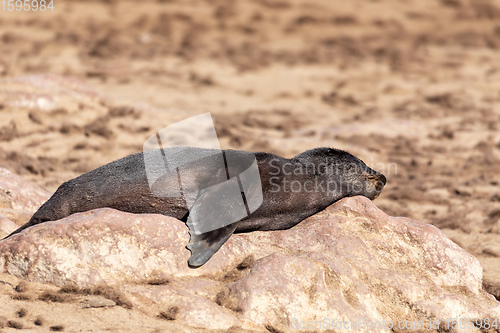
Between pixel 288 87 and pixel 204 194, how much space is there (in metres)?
8.18

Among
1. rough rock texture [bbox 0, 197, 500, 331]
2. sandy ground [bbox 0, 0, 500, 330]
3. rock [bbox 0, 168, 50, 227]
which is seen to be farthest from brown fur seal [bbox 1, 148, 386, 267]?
sandy ground [bbox 0, 0, 500, 330]

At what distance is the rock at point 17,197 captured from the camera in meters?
4.97

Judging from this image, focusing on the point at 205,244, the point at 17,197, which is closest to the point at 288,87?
the point at 17,197

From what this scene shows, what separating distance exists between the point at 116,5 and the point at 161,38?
5.99 feet

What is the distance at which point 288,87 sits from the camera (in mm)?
12039

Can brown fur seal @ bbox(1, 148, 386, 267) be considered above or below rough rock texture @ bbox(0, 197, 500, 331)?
above

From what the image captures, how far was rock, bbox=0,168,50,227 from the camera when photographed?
16.3ft

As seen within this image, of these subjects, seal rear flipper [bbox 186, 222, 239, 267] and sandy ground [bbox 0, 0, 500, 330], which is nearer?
seal rear flipper [bbox 186, 222, 239, 267]

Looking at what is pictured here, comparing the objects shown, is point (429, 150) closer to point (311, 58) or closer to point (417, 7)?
point (311, 58)

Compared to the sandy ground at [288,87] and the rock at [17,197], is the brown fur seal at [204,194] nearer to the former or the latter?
the rock at [17,197]

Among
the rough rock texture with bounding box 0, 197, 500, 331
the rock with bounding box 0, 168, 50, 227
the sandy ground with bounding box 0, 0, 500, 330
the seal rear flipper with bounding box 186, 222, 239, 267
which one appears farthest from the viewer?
the sandy ground with bounding box 0, 0, 500, 330

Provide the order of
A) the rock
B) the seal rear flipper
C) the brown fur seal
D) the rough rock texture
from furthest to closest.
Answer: the rock < the brown fur seal < the seal rear flipper < the rough rock texture

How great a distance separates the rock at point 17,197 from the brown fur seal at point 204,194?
2.33 feet

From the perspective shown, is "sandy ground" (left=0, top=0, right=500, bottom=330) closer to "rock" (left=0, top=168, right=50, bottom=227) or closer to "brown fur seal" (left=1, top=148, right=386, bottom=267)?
"rock" (left=0, top=168, right=50, bottom=227)
